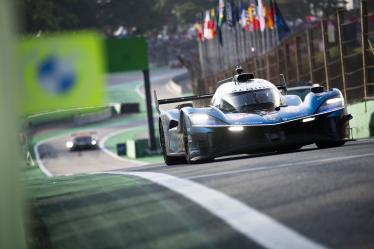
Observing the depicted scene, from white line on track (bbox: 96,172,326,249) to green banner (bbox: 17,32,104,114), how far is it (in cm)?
108

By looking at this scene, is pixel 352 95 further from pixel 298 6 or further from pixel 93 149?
pixel 298 6

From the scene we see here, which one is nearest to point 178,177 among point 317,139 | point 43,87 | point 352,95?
point 43,87

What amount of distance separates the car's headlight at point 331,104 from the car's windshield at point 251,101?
87cm

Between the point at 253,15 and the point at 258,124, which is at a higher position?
the point at 253,15

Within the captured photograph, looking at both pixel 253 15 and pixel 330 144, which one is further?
pixel 253 15

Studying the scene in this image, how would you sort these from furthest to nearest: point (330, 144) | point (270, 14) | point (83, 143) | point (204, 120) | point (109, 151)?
point (83, 143), point (109, 151), point (270, 14), point (330, 144), point (204, 120)

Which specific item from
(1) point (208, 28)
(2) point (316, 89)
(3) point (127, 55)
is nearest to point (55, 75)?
(2) point (316, 89)

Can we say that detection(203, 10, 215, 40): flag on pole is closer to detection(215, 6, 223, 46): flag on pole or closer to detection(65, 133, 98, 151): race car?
detection(215, 6, 223, 46): flag on pole

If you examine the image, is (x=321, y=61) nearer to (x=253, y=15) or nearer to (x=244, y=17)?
(x=244, y=17)

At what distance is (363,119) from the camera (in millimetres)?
20938

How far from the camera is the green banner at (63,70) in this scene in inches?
217

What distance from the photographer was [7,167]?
4.96m

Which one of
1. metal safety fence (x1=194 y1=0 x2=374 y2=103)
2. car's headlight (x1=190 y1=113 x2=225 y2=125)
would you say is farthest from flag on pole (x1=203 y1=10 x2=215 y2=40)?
car's headlight (x1=190 y1=113 x2=225 y2=125)

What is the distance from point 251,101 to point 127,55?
39232mm
